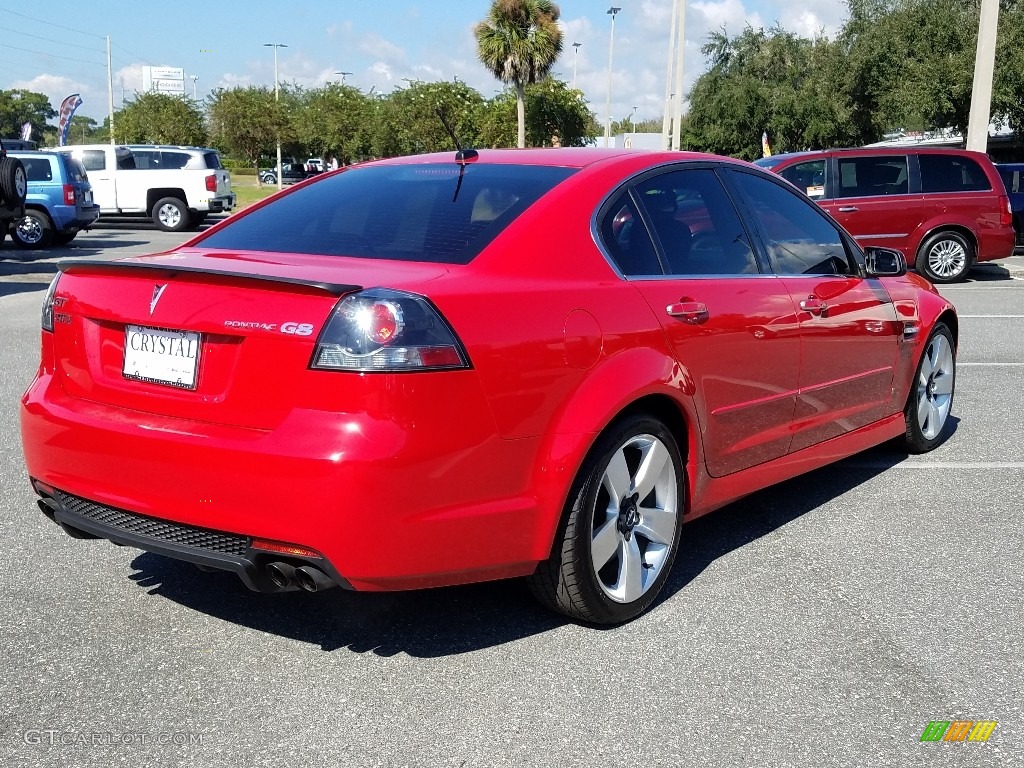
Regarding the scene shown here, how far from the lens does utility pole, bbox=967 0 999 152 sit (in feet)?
63.7

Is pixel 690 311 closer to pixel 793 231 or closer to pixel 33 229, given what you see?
pixel 793 231

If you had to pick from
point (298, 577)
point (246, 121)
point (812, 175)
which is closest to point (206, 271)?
point (298, 577)

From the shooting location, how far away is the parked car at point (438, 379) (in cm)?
310

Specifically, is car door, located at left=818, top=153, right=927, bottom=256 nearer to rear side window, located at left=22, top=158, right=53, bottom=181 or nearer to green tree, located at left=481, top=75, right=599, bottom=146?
rear side window, located at left=22, top=158, right=53, bottom=181

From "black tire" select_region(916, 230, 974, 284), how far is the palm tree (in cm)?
4312

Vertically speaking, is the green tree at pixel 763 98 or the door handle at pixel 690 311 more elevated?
the green tree at pixel 763 98

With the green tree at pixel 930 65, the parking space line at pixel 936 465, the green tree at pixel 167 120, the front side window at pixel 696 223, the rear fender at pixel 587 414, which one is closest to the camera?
the rear fender at pixel 587 414

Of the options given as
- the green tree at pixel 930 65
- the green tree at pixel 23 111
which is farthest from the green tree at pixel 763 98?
the green tree at pixel 23 111

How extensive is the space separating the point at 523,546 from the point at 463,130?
213 feet

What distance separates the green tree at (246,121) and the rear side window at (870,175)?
50654 mm

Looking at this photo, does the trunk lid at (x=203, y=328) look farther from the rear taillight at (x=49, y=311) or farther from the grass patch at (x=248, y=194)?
the grass patch at (x=248, y=194)

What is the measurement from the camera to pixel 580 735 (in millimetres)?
3051

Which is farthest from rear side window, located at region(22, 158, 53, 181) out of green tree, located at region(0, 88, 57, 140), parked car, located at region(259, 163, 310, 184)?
green tree, located at region(0, 88, 57, 140)

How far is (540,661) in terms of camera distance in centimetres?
353
